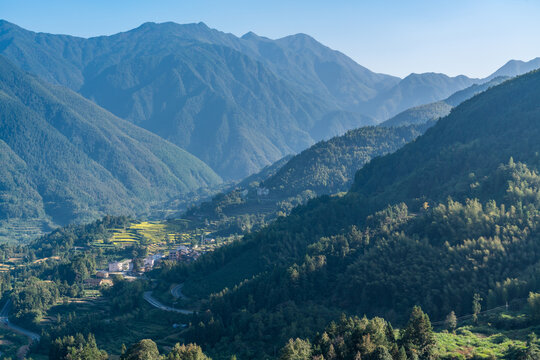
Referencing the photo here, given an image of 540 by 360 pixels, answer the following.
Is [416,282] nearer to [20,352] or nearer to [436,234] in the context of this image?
[436,234]

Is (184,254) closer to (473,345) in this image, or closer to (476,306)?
(476,306)

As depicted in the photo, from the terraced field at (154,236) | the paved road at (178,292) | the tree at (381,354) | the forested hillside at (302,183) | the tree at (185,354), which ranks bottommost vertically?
the paved road at (178,292)

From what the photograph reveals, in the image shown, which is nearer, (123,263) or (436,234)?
(436,234)

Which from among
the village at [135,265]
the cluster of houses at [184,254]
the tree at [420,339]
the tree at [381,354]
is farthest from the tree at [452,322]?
the cluster of houses at [184,254]

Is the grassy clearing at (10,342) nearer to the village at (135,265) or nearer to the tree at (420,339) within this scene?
the village at (135,265)

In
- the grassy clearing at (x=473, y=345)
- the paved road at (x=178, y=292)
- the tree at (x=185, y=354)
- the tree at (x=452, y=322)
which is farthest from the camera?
the paved road at (x=178, y=292)

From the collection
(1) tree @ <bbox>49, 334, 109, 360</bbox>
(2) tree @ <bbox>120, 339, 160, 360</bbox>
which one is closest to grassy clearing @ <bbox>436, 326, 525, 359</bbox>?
(2) tree @ <bbox>120, 339, 160, 360</bbox>

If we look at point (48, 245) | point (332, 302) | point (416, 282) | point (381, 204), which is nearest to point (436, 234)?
point (416, 282)
